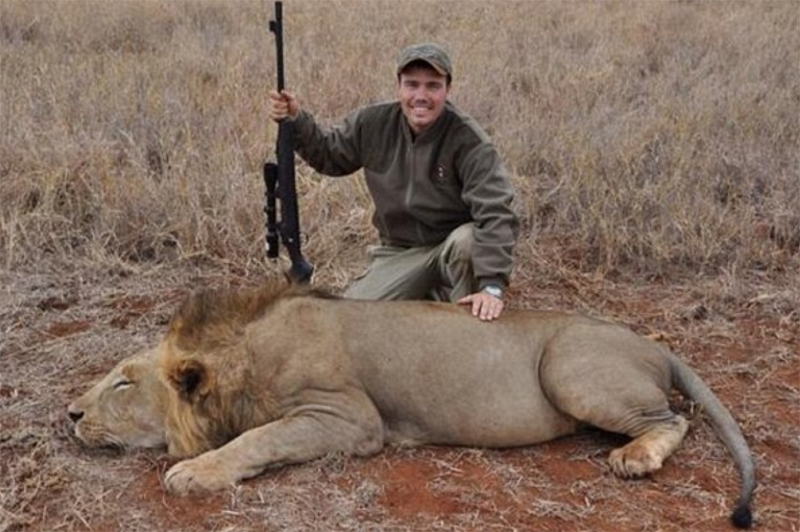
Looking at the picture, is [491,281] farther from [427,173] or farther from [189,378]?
[189,378]

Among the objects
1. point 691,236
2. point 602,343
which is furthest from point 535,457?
point 691,236

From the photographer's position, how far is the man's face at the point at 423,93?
A: 4.47m

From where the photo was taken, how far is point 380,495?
355 centimetres

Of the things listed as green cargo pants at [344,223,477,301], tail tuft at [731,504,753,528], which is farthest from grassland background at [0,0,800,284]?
tail tuft at [731,504,753,528]

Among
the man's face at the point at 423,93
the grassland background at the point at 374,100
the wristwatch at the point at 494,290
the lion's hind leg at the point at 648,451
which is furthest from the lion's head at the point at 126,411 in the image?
the grassland background at the point at 374,100

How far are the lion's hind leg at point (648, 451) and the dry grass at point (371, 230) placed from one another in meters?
0.07

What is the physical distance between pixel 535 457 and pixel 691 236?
8.33 ft

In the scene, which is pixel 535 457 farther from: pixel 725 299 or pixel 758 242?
pixel 758 242

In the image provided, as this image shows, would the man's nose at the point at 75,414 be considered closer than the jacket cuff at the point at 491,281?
Yes

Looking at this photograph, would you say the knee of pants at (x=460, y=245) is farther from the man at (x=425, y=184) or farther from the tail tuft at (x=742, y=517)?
the tail tuft at (x=742, y=517)

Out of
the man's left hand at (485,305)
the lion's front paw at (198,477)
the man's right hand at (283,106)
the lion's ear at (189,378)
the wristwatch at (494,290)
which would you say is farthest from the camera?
the man's right hand at (283,106)

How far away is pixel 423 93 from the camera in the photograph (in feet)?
14.7

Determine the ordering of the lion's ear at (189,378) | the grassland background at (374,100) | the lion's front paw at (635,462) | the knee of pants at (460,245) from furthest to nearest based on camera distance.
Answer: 1. the grassland background at (374,100)
2. the knee of pants at (460,245)
3. the lion's ear at (189,378)
4. the lion's front paw at (635,462)

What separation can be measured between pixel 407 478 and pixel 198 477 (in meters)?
0.71
